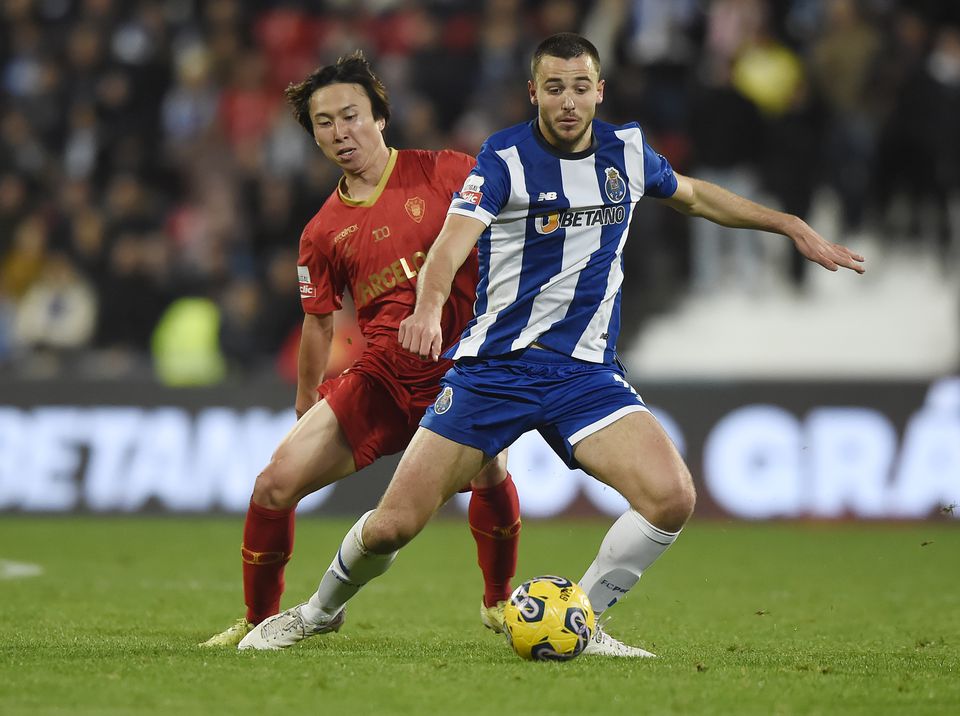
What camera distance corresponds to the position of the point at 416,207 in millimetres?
6711

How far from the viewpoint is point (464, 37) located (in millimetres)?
16109

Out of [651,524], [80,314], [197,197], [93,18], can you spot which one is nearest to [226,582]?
[651,524]

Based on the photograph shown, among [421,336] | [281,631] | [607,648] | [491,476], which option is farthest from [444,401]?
[281,631]

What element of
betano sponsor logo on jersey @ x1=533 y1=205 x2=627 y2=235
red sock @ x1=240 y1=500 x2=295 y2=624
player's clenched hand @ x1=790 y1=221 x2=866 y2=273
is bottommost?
red sock @ x1=240 y1=500 x2=295 y2=624

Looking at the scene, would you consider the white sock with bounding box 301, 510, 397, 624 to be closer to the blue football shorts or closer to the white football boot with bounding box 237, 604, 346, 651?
the white football boot with bounding box 237, 604, 346, 651

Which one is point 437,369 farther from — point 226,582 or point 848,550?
point 848,550

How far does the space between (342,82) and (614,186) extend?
4.73 ft

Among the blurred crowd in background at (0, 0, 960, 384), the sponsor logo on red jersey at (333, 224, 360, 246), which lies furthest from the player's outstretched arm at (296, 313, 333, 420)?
the blurred crowd in background at (0, 0, 960, 384)

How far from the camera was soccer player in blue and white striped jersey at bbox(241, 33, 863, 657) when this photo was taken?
5824 mm

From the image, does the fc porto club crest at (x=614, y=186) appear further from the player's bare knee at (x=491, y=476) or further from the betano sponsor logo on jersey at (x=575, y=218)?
the player's bare knee at (x=491, y=476)

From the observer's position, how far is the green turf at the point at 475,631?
16.4ft

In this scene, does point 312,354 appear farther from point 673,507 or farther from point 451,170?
point 673,507

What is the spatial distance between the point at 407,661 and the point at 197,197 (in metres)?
10.9

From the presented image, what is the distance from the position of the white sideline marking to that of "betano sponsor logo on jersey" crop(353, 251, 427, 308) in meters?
3.81
